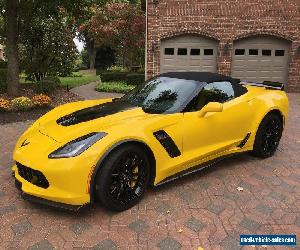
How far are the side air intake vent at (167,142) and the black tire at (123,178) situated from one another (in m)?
0.27

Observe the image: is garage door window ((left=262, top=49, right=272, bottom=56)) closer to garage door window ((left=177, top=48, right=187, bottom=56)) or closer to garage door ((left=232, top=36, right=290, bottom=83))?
garage door ((left=232, top=36, right=290, bottom=83))

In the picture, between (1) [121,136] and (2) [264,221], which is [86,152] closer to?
(1) [121,136]

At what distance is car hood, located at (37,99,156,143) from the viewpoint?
13.2 ft

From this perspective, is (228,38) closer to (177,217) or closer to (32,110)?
(32,110)

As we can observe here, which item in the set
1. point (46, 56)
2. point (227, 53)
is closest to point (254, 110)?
point (227, 53)

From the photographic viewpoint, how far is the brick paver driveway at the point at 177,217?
3.50m

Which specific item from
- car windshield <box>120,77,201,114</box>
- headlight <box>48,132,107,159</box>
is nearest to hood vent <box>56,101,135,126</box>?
car windshield <box>120,77,201,114</box>

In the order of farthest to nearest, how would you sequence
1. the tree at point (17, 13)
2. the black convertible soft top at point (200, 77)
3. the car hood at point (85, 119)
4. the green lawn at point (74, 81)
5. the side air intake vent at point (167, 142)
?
the green lawn at point (74, 81) < the tree at point (17, 13) < the black convertible soft top at point (200, 77) < the side air intake vent at point (167, 142) < the car hood at point (85, 119)

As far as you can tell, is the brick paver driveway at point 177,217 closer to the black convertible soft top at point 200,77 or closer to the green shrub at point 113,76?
the black convertible soft top at point 200,77

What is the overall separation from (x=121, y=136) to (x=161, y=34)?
1212cm

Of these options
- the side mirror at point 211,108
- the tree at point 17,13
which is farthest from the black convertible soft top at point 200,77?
the tree at point 17,13

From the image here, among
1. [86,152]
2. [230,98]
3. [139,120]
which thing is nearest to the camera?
[86,152]

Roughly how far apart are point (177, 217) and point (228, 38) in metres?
12.6

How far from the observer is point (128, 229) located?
3.70 m
